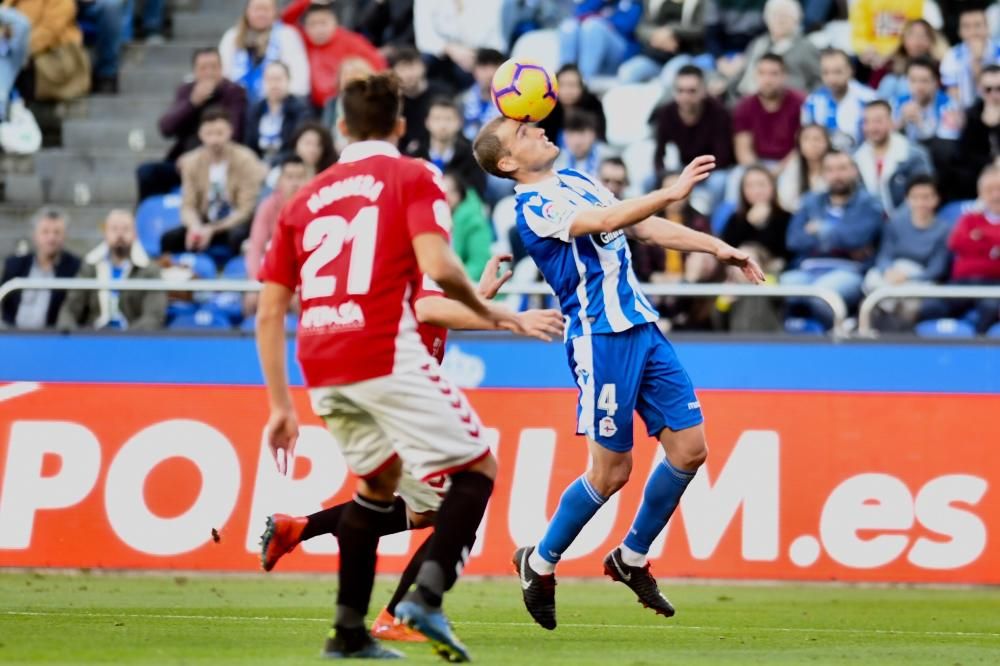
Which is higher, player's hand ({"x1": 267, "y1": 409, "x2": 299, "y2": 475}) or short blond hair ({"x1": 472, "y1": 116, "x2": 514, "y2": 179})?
short blond hair ({"x1": 472, "y1": 116, "x2": 514, "y2": 179})

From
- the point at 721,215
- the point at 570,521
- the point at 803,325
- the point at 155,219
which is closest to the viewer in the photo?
the point at 570,521

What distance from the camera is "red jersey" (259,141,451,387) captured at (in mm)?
7160

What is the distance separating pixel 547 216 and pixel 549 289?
393cm

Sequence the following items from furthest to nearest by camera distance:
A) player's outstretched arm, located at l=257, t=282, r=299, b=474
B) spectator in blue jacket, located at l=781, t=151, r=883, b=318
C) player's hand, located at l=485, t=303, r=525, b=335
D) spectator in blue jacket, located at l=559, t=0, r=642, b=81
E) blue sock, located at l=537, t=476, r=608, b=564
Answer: spectator in blue jacket, located at l=559, t=0, r=642, b=81
spectator in blue jacket, located at l=781, t=151, r=883, b=318
blue sock, located at l=537, t=476, r=608, b=564
player's hand, located at l=485, t=303, r=525, b=335
player's outstretched arm, located at l=257, t=282, r=299, b=474

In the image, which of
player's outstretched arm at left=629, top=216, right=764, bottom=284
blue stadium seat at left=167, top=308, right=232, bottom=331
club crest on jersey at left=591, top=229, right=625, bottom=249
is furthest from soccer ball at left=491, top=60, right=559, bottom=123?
blue stadium seat at left=167, top=308, right=232, bottom=331

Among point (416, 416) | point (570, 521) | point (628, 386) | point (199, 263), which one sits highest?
point (416, 416)

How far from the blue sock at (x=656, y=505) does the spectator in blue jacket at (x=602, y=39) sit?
8608 millimetres

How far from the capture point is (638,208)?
830cm

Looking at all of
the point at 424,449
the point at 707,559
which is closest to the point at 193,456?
the point at 707,559

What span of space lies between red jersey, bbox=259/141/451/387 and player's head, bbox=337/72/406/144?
0.06m

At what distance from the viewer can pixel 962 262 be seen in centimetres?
1426

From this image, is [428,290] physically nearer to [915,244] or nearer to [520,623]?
[520,623]

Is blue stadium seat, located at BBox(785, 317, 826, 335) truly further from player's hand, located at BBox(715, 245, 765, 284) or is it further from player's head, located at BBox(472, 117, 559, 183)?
player's head, located at BBox(472, 117, 559, 183)

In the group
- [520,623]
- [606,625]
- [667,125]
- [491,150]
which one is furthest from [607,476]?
[667,125]
